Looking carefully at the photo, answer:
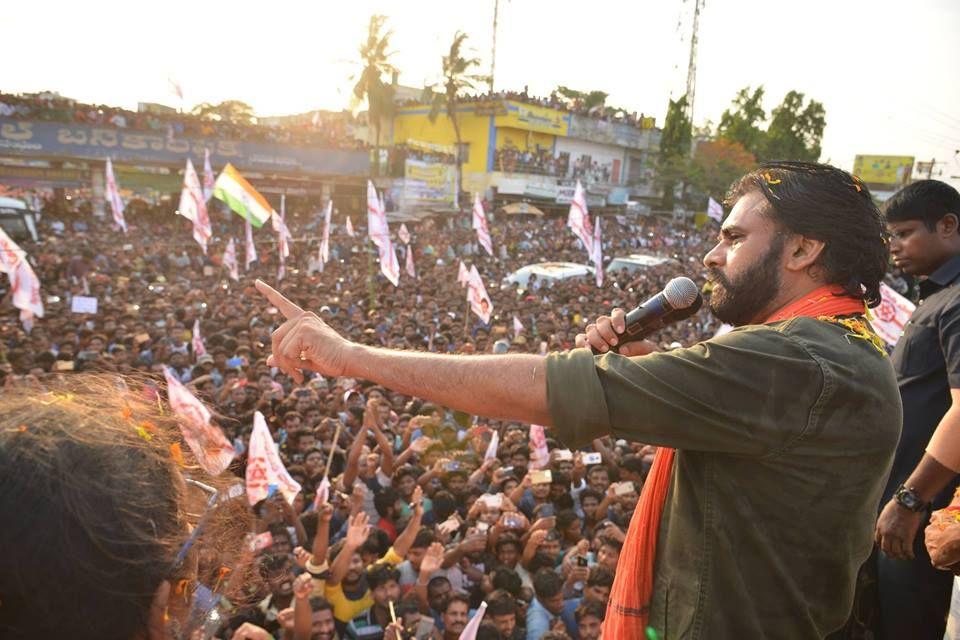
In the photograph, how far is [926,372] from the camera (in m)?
2.34

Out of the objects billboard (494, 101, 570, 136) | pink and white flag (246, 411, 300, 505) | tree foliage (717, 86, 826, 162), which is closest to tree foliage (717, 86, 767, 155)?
tree foliage (717, 86, 826, 162)

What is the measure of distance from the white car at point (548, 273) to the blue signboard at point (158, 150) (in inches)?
553

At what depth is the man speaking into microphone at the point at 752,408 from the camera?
114 centimetres

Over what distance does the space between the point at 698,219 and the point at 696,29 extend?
11664 mm

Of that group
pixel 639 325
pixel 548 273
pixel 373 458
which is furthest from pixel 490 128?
pixel 639 325

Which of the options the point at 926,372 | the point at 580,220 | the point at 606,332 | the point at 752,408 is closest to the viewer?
the point at 752,408

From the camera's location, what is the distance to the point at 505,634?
3.79 metres

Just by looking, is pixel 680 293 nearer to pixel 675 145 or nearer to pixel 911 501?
pixel 911 501

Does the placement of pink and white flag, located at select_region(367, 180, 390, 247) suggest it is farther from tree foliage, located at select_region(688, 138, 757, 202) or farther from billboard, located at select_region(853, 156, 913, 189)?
billboard, located at select_region(853, 156, 913, 189)

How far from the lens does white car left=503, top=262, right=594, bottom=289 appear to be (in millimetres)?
19219

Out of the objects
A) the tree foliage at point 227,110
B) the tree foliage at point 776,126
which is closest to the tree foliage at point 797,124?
the tree foliage at point 776,126

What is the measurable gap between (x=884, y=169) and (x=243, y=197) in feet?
234

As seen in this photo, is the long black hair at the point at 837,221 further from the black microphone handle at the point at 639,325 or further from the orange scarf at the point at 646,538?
the black microphone handle at the point at 639,325

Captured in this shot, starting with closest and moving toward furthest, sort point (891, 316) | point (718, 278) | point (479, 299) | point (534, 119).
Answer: point (718, 278) < point (891, 316) < point (479, 299) < point (534, 119)
